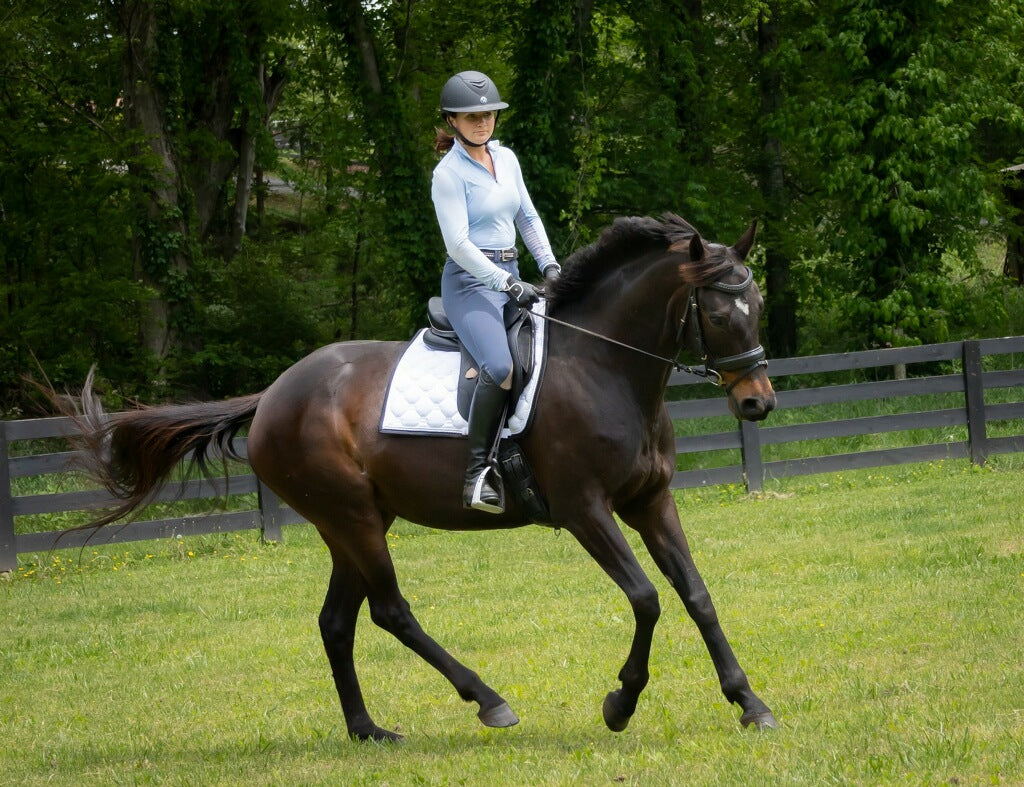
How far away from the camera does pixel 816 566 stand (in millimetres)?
9773

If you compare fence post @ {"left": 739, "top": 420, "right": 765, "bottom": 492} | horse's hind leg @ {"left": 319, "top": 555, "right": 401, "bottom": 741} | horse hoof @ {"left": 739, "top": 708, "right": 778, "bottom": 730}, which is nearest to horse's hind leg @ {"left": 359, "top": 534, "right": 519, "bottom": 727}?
horse's hind leg @ {"left": 319, "top": 555, "right": 401, "bottom": 741}

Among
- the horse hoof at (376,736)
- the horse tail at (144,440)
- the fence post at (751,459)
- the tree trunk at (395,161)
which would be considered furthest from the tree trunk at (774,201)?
the horse hoof at (376,736)

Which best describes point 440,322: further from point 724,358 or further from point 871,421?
point 871,421

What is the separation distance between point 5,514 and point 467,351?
754 cm

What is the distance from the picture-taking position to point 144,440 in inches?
278

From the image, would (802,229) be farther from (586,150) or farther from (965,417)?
(965,417)

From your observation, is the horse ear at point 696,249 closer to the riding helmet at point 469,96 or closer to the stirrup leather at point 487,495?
the riding helmet at point 469,96

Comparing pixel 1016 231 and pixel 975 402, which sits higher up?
pixel 1016 231

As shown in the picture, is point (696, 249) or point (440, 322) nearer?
point (696, 249)

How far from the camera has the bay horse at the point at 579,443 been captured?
5.54 m

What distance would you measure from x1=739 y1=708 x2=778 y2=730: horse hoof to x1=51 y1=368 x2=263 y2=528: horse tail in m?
3.20

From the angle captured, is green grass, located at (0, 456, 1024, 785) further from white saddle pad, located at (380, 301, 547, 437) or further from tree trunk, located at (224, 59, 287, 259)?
tree trunk, located at (224, 59, 287, 259)

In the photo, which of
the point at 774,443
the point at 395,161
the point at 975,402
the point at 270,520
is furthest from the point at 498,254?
the point at 395,161

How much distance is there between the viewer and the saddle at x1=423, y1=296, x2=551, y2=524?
590 cm
